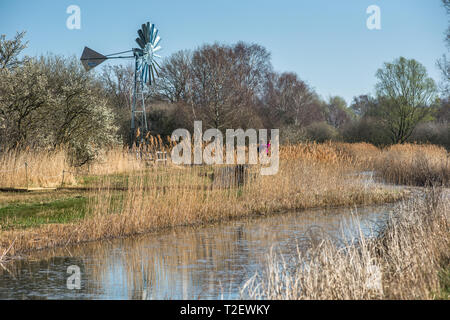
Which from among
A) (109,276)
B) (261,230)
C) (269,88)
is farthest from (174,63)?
(109,276)

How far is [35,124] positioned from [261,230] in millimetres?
9066

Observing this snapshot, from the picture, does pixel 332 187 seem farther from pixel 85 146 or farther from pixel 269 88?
pixel 269 88

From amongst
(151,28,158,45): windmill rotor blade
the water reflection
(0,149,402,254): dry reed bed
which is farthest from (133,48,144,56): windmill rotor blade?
the water reflection

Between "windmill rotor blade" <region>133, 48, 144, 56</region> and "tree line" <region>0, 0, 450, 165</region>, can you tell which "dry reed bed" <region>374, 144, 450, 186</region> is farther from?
"windmill rotor blade" <region>133, 48, 144, 56</region>

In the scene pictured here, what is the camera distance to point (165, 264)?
8.75 m

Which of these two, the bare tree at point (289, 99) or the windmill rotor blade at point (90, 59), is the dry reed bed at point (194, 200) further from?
the bare tree at point (289, 99)

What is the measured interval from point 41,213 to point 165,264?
4.03m

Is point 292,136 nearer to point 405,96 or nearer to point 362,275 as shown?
point 405,96

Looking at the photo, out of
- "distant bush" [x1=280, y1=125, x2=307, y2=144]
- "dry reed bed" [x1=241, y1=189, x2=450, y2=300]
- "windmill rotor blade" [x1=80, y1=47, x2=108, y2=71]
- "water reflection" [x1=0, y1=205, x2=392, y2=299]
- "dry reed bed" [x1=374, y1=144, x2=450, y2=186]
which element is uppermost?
"windmill rotor blade" [x1=80, y1=47, x2=108, y2=71]

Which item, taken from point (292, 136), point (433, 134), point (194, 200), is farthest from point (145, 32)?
point (194, 200)

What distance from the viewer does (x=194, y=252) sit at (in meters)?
9.61

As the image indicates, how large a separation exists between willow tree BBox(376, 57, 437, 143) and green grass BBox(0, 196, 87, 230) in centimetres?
2827

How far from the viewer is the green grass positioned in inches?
416

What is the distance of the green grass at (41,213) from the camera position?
34.6 ft
